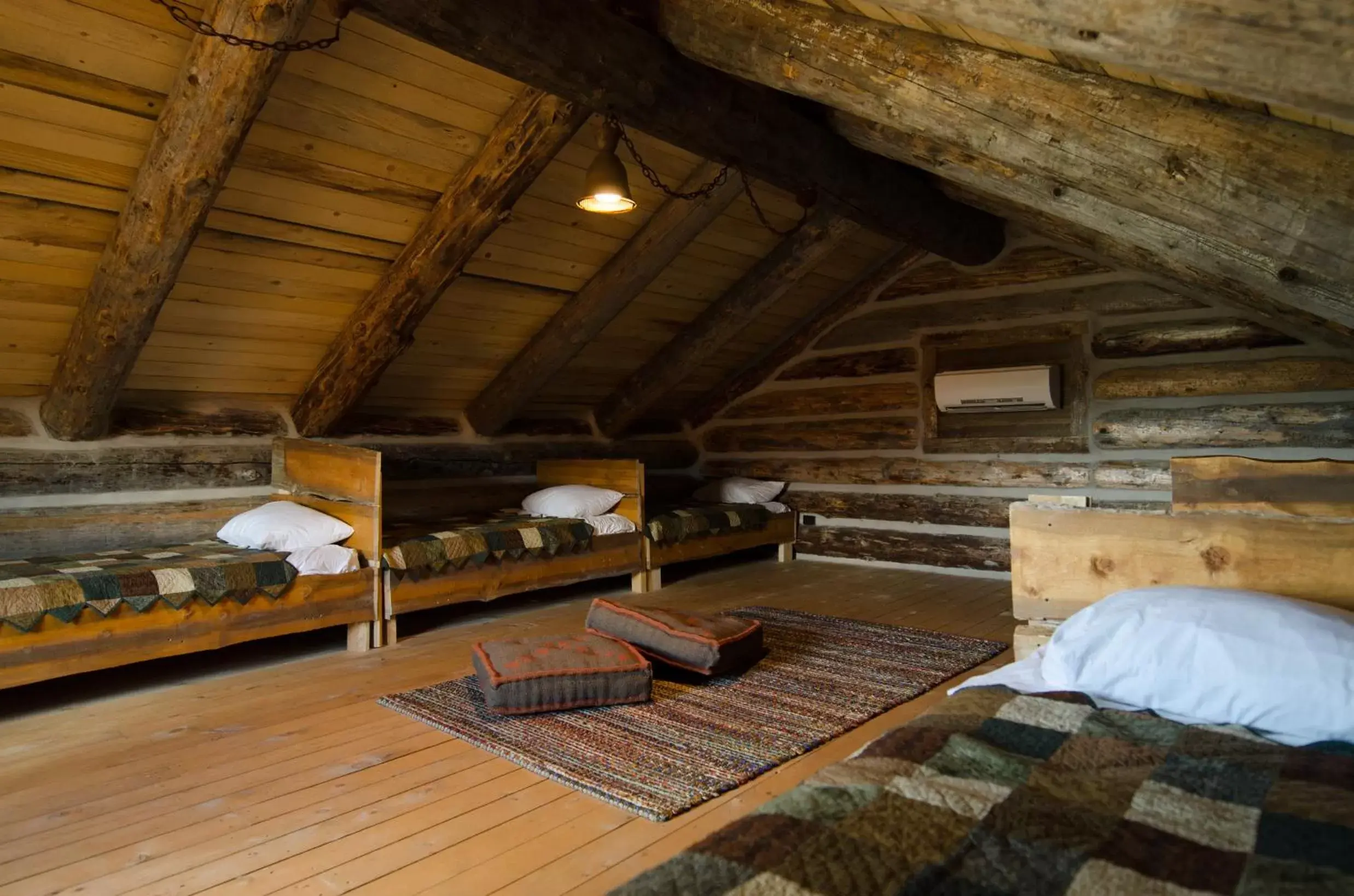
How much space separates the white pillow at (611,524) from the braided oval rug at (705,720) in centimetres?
134

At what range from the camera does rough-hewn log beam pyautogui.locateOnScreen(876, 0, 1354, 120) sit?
1.38 meters

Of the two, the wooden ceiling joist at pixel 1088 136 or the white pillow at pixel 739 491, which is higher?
the wooden ceiling joist at pixel 1088 136

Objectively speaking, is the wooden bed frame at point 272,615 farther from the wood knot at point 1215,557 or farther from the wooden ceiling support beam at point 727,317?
the wood knot at point 1215,557

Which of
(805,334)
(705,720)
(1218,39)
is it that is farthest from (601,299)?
(1218,39)

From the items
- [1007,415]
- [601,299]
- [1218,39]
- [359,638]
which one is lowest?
Result: [359,638]

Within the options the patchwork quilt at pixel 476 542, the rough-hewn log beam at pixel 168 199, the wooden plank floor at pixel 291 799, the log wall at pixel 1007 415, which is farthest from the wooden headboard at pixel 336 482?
the log wall at pixel 1007 415

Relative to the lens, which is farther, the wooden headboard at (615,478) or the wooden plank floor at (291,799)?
the wooden headboard at (615,478)

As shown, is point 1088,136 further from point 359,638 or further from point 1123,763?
point 359,638

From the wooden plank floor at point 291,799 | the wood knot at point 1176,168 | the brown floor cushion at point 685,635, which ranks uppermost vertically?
the wood knot at point 1176,168

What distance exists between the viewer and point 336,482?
12.9 ft

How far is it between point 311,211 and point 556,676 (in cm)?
Answer: 212

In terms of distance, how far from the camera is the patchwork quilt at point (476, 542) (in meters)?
3.88

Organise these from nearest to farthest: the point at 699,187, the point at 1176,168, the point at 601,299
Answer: the point at 1176,168 → the point at 699,187 → the point at 601,299

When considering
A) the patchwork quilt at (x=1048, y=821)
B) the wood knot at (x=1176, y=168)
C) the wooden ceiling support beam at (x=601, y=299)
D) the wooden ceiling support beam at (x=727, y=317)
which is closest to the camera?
the patchwork quilt at (x=1048, y=821)
